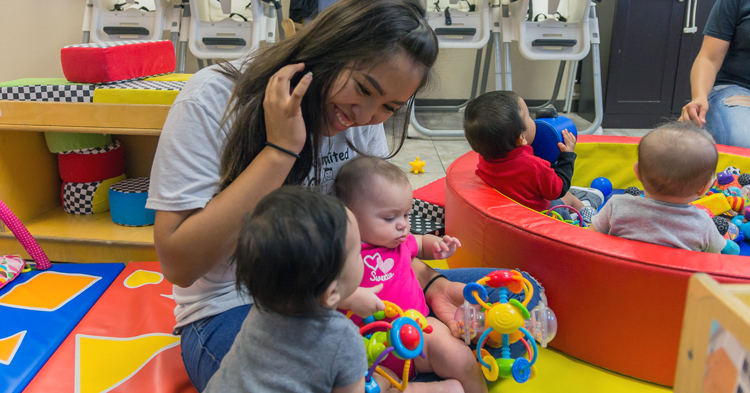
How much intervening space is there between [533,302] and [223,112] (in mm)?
804

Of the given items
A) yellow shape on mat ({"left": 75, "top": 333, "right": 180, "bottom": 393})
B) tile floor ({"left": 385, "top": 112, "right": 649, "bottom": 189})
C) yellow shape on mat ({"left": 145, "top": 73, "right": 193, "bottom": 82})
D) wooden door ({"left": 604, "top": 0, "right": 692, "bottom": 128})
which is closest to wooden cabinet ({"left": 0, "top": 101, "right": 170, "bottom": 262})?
yellow shape on mat ({"left": 145, "top": 73, "right": 193, "bottom": 82})

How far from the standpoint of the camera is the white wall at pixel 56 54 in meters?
3.53

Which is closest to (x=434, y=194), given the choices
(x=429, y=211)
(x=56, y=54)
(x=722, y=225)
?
(x=429, y=211)

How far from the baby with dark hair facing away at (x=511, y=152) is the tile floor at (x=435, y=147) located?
1.27 m

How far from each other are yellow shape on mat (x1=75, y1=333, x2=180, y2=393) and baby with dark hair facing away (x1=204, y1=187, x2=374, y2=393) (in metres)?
0.58

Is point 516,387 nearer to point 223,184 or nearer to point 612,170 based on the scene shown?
point 223,184

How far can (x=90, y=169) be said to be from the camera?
6.83ft

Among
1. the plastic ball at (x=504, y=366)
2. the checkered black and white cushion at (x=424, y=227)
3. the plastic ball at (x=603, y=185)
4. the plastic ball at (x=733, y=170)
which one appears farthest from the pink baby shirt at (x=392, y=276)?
the plastic ball at (x=733, y=170)

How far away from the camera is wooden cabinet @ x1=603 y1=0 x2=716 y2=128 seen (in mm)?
4035

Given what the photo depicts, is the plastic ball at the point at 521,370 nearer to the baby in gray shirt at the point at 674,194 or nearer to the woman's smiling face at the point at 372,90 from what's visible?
the baby in gray shirt at the point at 674,194

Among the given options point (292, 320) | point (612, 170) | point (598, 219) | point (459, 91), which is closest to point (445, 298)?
point (598, 219)

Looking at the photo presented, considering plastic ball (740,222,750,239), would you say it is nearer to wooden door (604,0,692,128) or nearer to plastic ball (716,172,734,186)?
plastic ball (716,172,734,186)

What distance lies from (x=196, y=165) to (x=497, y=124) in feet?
3.21

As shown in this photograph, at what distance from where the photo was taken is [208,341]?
103 cm
